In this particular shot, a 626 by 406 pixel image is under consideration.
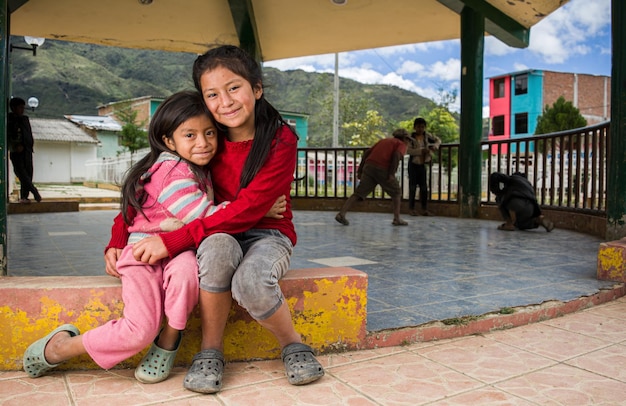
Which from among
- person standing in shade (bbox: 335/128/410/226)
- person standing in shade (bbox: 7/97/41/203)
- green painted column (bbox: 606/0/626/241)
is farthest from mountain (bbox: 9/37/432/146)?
green painted column (bbox: 606/0/626/241)

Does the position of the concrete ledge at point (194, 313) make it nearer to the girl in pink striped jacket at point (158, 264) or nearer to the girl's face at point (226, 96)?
the girl in pink striped jacket at point (158, 264)

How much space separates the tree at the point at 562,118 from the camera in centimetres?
2598

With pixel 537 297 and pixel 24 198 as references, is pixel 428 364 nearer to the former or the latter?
pixel 537 297

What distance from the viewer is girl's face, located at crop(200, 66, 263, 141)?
2.01 m

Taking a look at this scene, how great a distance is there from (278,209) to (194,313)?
50 cm

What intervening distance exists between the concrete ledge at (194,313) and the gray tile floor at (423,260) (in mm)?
185

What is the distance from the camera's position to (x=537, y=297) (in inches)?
110

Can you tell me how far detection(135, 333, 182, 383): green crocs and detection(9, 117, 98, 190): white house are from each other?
109ft

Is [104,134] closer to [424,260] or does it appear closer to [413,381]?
[424,260]

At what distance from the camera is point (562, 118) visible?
26125 mm

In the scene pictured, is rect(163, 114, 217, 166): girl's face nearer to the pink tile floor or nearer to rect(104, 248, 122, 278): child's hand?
Answer: rect(104, 248, 122, 278): child's hand

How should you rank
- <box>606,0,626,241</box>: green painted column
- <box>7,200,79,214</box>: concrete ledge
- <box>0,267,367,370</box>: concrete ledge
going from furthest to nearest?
<box>7,200,79,214</box>: concrete ledge < <box>606,0,626,241</box>: green painted column < <box>0,267,367,370</box>: concrete ledge

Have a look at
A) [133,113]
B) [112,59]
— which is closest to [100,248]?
[133,113]

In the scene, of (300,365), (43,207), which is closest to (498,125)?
(43,207)
